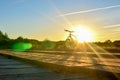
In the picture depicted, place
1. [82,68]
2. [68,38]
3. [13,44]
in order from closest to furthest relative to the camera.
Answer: [82,68]
[68,38]
[13,44]

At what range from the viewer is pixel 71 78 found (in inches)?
193

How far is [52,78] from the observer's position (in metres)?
5.00

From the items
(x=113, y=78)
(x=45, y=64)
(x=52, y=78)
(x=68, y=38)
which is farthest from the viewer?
(x=68, y=38)

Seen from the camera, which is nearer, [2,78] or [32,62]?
[2,78]

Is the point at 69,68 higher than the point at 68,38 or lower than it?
lower

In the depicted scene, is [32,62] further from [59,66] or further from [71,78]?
[71,78]

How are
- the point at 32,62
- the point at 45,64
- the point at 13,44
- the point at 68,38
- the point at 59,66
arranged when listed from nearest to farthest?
1. the point at 59,66
2. the point at 45,64
3. the point at 32,62
4. the point at 68,38
5. the point at 13,44

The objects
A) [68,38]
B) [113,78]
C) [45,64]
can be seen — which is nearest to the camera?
[113,78]

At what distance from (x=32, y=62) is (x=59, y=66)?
2702mm

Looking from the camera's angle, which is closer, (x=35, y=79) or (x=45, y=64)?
(x=35, y=79)

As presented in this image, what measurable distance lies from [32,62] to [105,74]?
4.58 metres

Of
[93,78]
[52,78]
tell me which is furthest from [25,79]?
[93,78]

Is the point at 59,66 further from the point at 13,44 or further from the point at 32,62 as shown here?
the point at 13,44

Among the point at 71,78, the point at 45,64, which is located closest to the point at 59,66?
the point at 45,64
